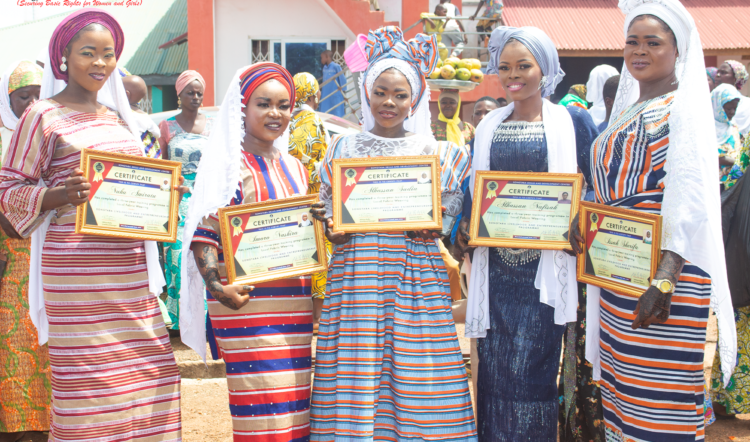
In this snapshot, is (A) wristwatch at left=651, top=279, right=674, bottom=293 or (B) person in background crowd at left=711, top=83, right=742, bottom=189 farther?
(B) person in background crowd at left=711, top=83, right=742, bottom=189

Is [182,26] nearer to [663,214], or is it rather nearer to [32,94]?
[32,94]

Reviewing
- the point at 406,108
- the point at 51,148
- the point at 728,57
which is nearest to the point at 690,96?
the point at 406,108

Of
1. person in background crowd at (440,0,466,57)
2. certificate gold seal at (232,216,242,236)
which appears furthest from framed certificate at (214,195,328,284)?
person in background crowd at (440,0,466,57)

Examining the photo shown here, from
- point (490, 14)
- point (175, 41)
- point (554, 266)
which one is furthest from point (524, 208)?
point (175, 41)

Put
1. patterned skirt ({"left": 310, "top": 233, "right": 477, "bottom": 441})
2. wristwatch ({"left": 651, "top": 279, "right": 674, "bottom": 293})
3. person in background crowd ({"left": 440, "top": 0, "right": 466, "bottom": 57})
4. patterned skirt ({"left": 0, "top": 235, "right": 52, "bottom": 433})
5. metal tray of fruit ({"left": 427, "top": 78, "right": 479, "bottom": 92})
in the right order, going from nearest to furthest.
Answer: wristwatch ({"left": 651, "top": 279, "right": 674, "bottom": 293}) → patterned skirt ({"left": 310, "top": 233, "right": 477, "bottom": 441}) → patterned skirt ({"left": 0, "top": 235, "right": 52, "bottom": 433}) → metal tray of fruit ({"left": 427, "top": 78, "right": 479, "bottom": 92}) → person in background crowd ({"left": 440, "top": 0, "right": 466, "bottom": 57})

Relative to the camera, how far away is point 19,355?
413 centimetres

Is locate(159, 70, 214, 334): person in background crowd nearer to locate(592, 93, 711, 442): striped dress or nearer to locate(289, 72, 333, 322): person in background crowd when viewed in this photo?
locate(289, 72, 333, 322): person in background crowd

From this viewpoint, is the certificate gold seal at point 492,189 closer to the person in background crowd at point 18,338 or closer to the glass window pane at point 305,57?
the person in background crowd at point 18,338

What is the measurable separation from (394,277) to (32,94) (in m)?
2.90

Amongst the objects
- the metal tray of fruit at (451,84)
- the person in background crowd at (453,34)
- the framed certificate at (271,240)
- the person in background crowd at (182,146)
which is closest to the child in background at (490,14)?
the person in background crowd at (453,34)

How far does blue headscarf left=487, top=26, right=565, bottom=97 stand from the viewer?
325 cm

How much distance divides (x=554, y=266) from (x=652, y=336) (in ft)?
1.99

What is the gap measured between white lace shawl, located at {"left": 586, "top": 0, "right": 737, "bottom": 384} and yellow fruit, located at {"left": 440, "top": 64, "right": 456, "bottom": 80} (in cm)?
557

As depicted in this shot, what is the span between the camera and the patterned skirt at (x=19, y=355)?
411 cm
